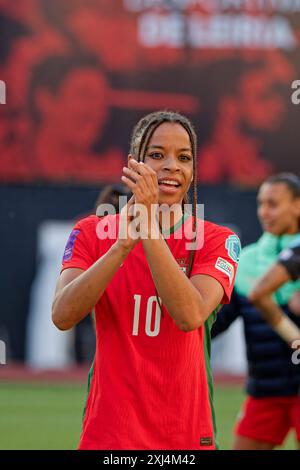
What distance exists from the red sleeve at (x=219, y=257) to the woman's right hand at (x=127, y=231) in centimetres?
35

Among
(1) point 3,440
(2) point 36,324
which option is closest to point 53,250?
(2) point 36,324

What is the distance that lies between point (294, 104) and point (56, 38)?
3444 millimetres

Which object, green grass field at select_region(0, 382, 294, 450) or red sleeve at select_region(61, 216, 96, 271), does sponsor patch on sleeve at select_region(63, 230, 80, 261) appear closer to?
red sleeve at select_region(61, 216, 96, 271)

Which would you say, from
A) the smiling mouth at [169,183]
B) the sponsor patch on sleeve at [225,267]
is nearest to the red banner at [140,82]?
the sponsor patch on sleeve at [225,267]

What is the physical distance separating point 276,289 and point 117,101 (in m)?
9.33

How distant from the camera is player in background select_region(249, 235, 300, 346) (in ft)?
19.0

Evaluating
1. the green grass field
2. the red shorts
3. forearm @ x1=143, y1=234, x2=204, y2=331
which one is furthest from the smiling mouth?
the green grass field

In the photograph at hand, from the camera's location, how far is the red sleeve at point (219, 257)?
3.65m

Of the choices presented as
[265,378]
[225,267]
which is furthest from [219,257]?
[265,378]

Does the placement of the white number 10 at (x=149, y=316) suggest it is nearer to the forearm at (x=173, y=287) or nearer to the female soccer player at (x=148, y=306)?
the female soccer player at (x=148, y=306)

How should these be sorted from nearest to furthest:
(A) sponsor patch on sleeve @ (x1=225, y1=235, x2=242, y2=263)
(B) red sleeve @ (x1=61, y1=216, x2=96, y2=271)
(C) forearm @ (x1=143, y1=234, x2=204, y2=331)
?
1. (C) forearm @ (x1=143, y1=234, x2=204, y2=331)
2. (B) red sleeve @ (x1=61, y1=216, x2=96, y2=271)
3. (A) sponsor patch on sleeve @ (x1=225, y1=235, x2=242, y2=263)

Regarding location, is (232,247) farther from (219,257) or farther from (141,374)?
(141,374)

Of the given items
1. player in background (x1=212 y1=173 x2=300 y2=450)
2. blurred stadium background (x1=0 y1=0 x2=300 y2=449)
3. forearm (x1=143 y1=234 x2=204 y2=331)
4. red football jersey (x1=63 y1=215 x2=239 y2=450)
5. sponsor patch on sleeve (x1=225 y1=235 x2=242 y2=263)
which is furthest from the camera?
blurred stadium background (x1=0 y1=0 x2=300 y2=449)

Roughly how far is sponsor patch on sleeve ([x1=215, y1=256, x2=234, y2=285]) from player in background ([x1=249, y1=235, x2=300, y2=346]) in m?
2.11
